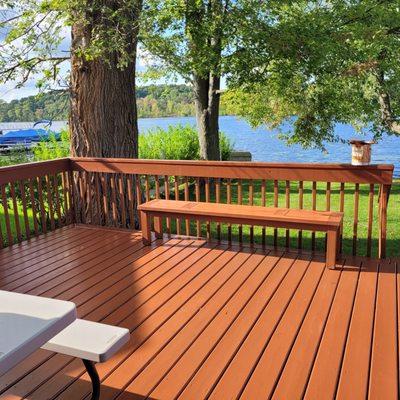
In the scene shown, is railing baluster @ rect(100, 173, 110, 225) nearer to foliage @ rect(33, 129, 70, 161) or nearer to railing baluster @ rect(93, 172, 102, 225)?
railing baluster @ rect(93, 172, 102, 225)

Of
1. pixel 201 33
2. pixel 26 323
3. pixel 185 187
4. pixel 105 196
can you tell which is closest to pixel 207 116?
pixel 201 33

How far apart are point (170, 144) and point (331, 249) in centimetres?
680

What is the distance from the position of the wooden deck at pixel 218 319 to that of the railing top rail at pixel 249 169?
28.2 inches

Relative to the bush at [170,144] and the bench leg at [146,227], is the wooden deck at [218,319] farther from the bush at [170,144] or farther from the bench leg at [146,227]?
the bush at [170,144]

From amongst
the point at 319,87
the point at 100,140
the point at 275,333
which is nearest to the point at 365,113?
the point at 319,87

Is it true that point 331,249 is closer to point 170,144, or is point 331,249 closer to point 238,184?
point 238,184

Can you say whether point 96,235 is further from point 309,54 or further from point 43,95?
point 309,54

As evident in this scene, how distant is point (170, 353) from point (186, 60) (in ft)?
17.1

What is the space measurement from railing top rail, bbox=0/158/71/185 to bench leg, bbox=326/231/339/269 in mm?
3092

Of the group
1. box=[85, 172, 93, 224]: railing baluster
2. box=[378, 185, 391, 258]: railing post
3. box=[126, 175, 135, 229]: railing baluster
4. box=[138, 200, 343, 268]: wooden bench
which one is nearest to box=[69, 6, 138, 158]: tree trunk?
box=[85, 172, 93, 224]: railing baluster

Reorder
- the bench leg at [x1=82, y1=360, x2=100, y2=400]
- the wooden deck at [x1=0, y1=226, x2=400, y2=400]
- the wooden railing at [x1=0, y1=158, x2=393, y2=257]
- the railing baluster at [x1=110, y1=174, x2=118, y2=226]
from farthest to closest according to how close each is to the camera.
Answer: the railing baluster at [x1=110, y1=174, x2=118, y2=226] → the wooden railing at [x1=0, y1=158, x2=393, y2=257] → the wooden deck at [x1=0, y1=226, x2=400, y2=400] → the bench leg at [x1=82, y1=360, x2=100, y2=400]

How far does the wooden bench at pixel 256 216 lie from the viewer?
3.55m

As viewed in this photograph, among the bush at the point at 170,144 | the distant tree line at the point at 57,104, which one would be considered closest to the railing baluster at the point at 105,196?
the distant tree line at the point at 57,104

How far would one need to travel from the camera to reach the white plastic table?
51.1 inches
